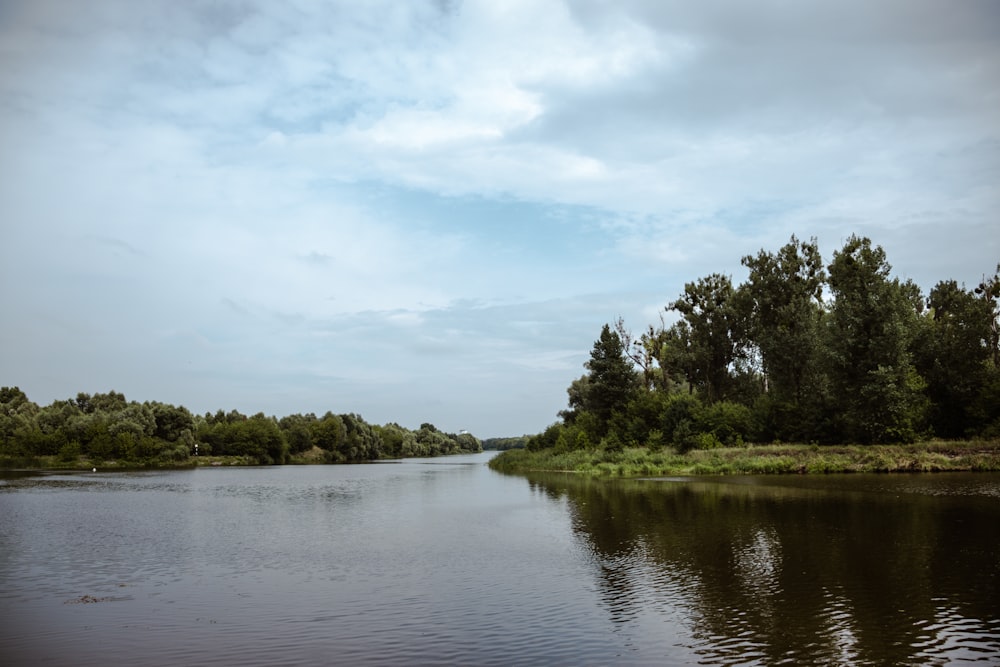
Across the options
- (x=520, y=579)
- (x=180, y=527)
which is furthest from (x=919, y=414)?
(x=180, y=527)

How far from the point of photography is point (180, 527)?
2995 centimetres

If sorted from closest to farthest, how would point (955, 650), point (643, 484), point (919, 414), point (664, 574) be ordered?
1. point (955, 650)
2. point (664, 574)
3. point (643, 484)
4. point (919, 414)

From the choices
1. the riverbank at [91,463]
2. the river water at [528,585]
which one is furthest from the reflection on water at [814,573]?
the riverbank at [91,463]

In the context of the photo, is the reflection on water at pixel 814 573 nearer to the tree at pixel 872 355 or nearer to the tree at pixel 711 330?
the tree at pixel 872 355

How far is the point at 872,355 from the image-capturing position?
52.1 m

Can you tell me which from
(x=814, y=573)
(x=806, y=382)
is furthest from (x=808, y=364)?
(x=814, y=573)

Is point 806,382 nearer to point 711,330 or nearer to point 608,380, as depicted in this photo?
point 711,330

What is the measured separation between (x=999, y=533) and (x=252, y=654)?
21.8m

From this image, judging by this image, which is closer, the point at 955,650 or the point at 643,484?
the point at 955,650

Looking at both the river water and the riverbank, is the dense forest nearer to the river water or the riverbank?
the river water

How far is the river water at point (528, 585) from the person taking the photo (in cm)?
1191

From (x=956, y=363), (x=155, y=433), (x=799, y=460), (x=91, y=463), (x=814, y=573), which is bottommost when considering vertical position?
(x=91, y=463)

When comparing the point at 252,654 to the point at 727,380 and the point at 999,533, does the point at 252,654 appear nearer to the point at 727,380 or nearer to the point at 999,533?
the point at 999,533

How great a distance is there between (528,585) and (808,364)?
53.8 m
